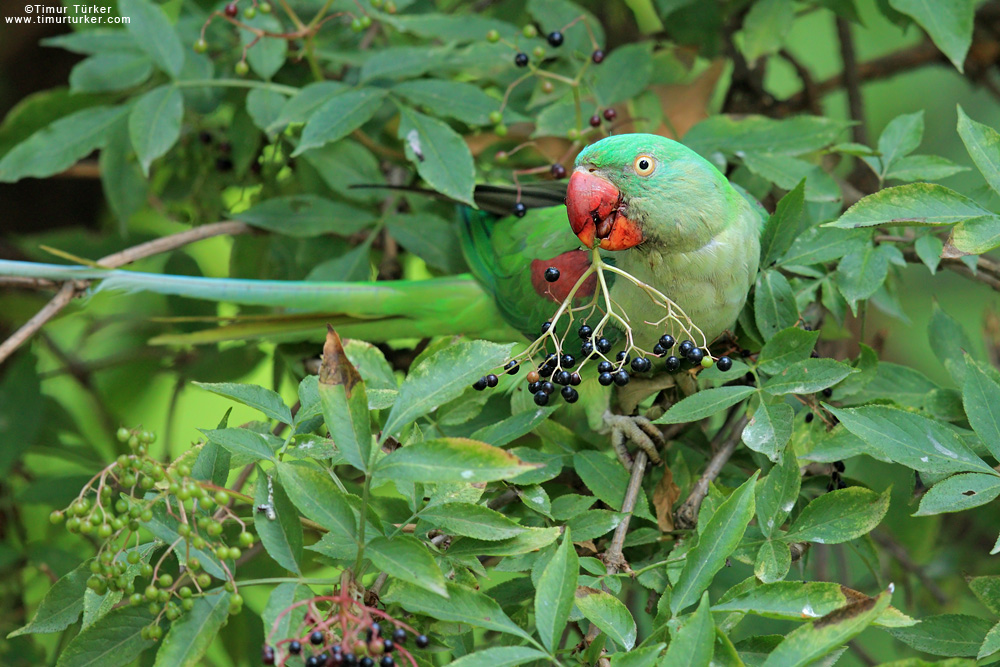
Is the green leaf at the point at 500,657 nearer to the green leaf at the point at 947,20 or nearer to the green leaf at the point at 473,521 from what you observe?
the green leaf at the point at 473,521

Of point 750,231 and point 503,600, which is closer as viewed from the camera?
point 503,600

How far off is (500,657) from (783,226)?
3.81 feet

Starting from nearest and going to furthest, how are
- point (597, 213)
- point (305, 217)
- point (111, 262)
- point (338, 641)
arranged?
point (338, 641), point (597, 213), point (111, 262), point (305, 217)

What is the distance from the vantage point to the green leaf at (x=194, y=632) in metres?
1.27

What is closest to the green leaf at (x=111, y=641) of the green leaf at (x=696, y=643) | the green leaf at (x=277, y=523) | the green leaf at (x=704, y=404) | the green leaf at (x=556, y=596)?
the green leaf at (x=277, y=523)

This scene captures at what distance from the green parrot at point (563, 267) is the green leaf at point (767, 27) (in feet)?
1.73

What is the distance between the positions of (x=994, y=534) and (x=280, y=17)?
3.15 metres

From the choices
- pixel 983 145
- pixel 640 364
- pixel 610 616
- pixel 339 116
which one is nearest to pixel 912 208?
pixel 983 145

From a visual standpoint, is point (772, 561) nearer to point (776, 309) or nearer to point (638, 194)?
point (776, 309)

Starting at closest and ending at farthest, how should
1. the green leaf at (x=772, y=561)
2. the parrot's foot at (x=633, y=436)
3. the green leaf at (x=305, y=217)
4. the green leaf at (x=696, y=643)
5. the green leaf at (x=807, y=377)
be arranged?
the green leaf at (x=696, y=643) → the green leaf at (x=772, y=561) → the green leaf at (x=807, y=377) → the parrot's foot at (x=633, y=436) → the green leaf at (x=305, y=217)

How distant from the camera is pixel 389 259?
2.62 metres

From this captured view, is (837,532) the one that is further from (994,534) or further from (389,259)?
(994,534)

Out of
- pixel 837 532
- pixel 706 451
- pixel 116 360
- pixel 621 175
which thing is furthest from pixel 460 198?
pixel 116 360

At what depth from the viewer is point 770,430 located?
158 cm
